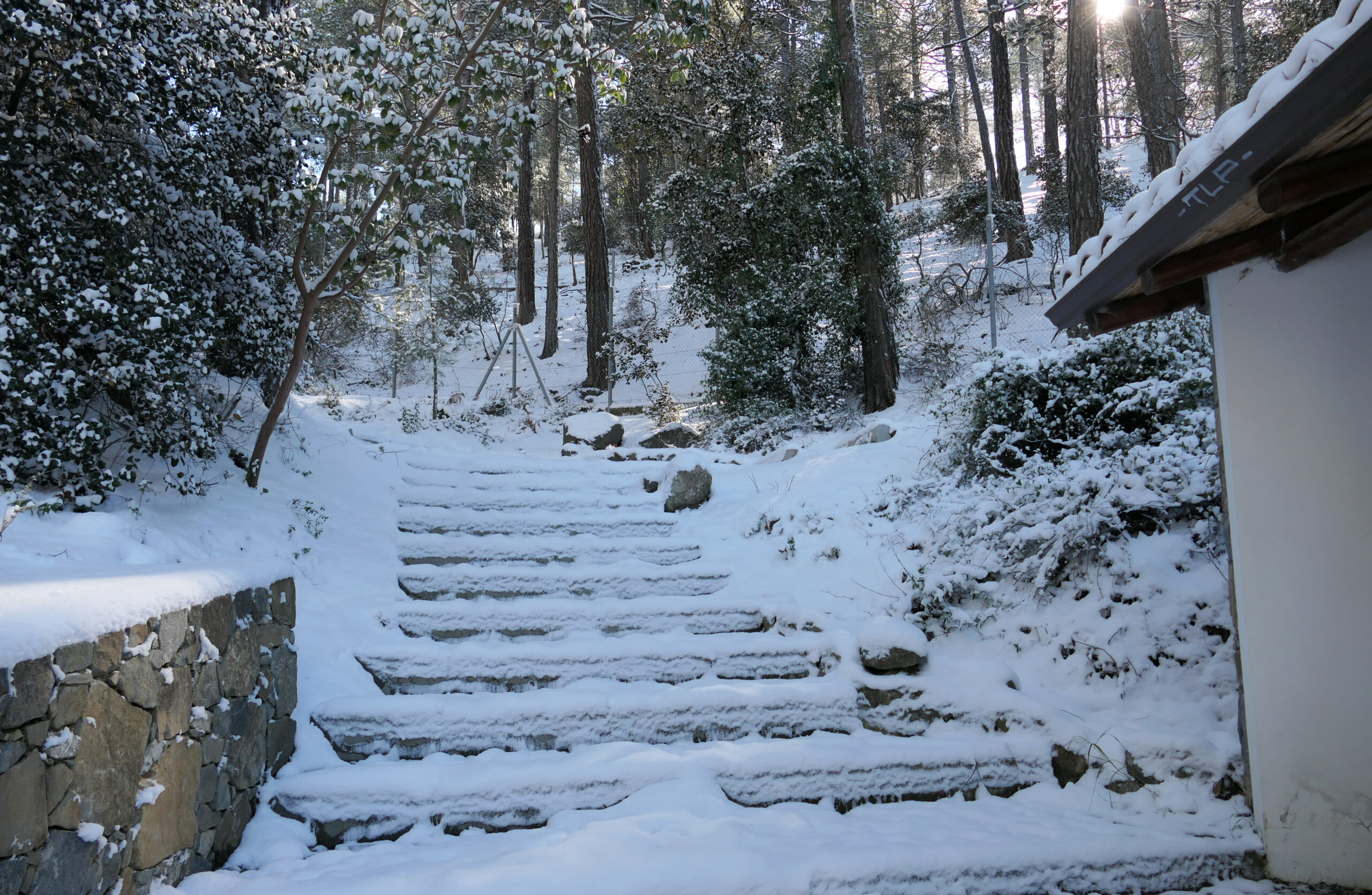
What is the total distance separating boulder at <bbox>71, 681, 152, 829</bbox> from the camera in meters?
1.92

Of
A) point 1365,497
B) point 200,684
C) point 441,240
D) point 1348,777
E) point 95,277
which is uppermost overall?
point 441,240

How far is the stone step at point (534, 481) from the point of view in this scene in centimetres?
609

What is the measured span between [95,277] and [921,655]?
4.23 m

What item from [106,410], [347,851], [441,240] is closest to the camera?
[347,851]

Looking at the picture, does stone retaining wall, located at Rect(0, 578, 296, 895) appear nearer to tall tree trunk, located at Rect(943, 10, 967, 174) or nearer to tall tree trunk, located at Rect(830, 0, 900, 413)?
tall tree trunk, located at Rect(830, 0, 900, 413)

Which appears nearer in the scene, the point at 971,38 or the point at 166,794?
the point at 166,794

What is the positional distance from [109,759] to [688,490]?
4.51 m

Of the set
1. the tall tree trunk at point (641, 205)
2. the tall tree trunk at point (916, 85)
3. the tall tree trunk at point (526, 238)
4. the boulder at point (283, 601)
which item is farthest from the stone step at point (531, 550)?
the tall tree trunk at point (641, 205)

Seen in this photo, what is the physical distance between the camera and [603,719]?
3430 millimetres

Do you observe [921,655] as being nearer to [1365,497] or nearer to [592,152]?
[1365,497]

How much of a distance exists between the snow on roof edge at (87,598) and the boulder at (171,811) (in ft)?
1.47

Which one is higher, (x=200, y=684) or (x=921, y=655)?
(x=200, y=684)

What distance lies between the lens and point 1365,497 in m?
2.52

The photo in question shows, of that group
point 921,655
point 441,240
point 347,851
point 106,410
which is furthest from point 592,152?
point 347,851
